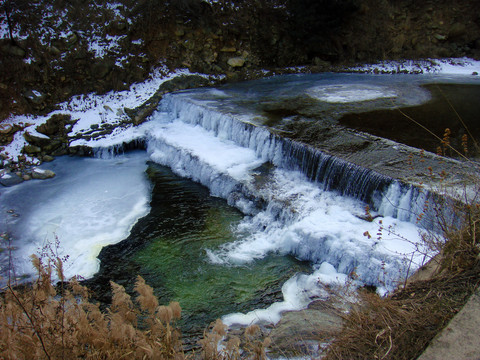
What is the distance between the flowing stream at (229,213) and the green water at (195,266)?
0.09 feet

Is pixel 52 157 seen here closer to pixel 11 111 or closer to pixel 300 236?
pixel 11 111

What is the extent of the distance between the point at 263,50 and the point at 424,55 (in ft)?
29.1

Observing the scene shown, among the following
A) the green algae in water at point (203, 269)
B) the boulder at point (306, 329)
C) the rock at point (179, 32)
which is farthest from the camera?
the rock at point (179, 32)

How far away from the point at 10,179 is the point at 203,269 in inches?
288

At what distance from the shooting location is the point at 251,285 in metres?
6.54

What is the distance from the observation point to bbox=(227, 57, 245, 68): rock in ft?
57.0

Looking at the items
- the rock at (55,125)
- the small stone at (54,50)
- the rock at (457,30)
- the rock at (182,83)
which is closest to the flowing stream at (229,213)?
the rock at (55,125)

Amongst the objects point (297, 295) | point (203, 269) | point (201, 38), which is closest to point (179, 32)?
point (201, 38)

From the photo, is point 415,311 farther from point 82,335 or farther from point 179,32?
point 179,32

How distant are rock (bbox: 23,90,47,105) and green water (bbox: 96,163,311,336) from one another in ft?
24.8

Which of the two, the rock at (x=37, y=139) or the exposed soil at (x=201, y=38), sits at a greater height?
the exposed soil at (x=201, y=38)

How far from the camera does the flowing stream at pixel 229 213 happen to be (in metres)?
6.45

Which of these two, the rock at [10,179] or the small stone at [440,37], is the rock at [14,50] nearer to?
the rock at [10,179]

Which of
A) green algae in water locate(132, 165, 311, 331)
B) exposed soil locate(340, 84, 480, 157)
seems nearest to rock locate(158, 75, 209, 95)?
exposed soil locate(340, 84, 480, 157)
